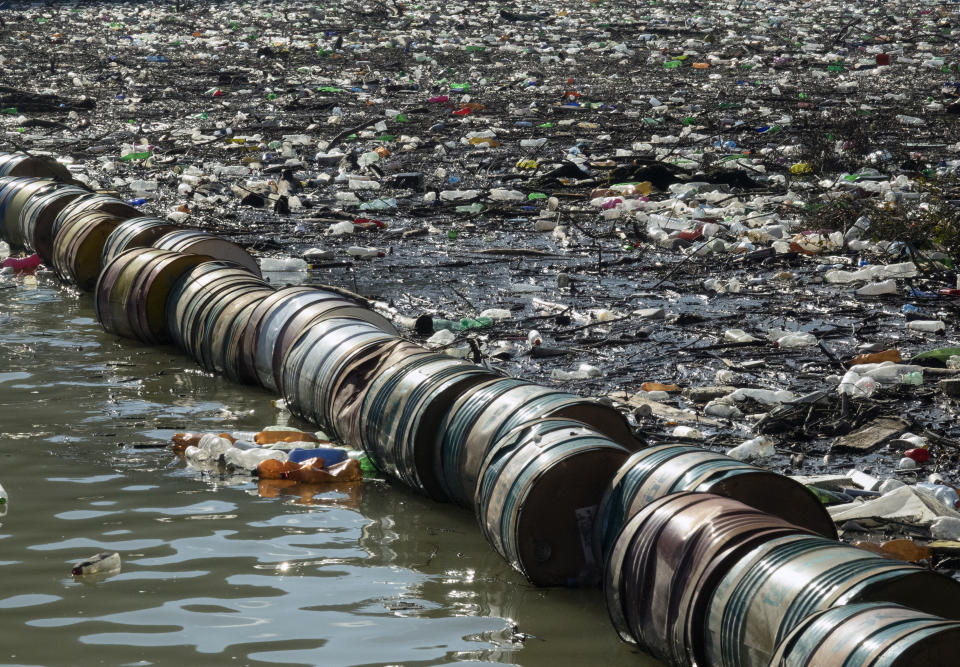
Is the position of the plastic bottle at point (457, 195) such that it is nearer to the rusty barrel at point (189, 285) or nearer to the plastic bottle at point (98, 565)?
the rusty barrel at point (189, 285)

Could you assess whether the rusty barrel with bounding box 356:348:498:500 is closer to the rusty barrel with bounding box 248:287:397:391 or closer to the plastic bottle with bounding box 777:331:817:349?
the rusty barrel with bounding box 248:287:397:391

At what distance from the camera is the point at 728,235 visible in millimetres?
→ 7848

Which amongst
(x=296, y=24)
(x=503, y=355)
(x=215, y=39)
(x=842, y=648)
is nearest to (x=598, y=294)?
(x=503, y=355)

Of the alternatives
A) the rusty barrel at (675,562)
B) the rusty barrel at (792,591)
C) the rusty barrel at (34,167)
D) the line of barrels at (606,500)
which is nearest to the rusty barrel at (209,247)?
the line of barrels at (606,500)

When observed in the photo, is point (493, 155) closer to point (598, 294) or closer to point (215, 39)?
point (598, 294)

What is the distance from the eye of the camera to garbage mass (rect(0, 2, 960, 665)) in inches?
138

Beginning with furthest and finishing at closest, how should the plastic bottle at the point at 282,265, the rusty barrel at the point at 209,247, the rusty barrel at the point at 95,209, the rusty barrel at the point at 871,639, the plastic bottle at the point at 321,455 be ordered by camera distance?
the rusty barrel at the point at 95,209
the plastic bottle at the point at 282,265
the rusty barrel at the point at 209,247
the plastic bottle at the point at 321,455
the rusty barrel at the point at 871,639

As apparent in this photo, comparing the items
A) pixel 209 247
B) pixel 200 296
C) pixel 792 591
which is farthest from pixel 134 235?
pixel 792 591

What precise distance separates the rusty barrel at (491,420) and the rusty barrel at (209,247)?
2.76 metres

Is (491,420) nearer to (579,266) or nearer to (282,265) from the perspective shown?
(579,266)

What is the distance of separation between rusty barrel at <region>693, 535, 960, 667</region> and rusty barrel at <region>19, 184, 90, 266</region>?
21.4ft

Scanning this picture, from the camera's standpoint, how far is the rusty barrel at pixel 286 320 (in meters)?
5.29

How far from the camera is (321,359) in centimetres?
487

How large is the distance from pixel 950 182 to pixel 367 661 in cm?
647
